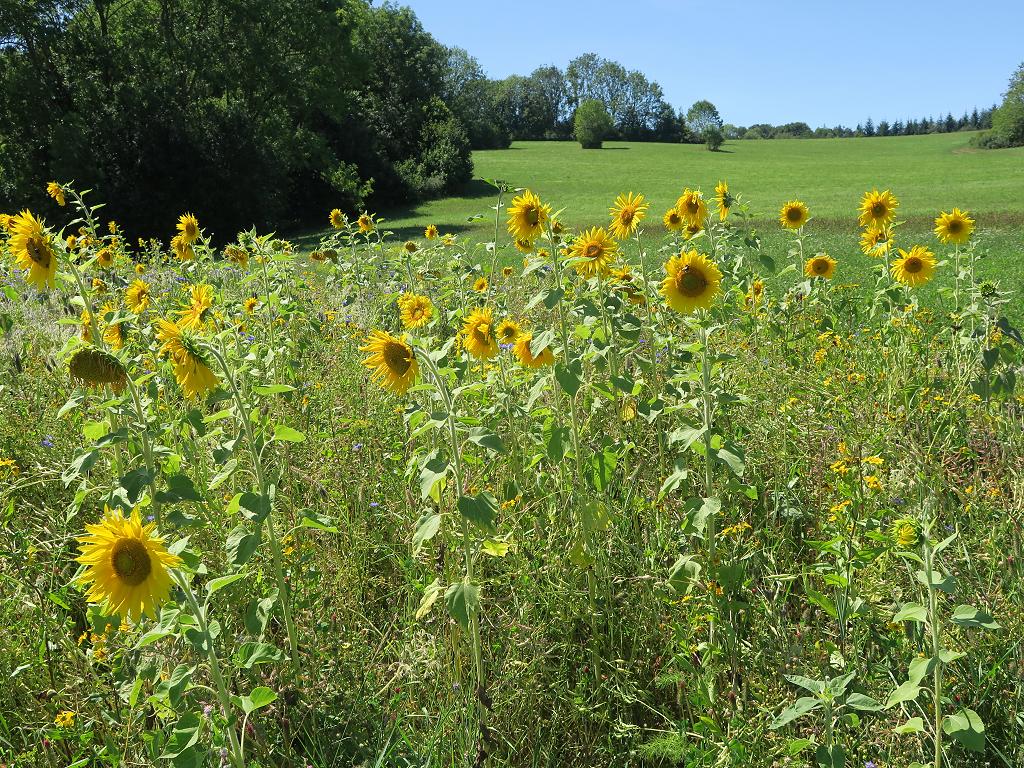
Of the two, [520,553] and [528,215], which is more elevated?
[528,215]

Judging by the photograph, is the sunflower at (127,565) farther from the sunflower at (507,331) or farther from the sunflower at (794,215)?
the sunflower at (794,215)

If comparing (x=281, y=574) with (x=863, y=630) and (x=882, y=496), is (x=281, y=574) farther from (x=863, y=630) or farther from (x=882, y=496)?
(x=882, y=496)

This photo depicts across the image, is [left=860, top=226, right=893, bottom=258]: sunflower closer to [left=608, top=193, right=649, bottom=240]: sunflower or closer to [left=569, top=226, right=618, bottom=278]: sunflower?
[left=608, top=193, right=649, bottom=240]: sunflower

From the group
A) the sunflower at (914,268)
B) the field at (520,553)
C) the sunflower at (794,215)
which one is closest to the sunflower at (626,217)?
the field at (520,553)

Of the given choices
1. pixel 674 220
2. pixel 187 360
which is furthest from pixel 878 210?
pixel 187 360

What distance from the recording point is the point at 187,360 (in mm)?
2131

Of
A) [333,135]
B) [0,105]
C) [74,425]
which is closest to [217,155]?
[0,105]

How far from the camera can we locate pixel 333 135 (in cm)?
3453

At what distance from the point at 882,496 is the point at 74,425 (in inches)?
139

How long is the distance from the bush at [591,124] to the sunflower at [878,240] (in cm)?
6077

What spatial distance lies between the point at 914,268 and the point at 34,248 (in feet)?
14.5

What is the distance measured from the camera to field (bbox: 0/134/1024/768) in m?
1.86

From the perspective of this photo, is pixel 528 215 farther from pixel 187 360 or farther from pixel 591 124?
pixel 591 124

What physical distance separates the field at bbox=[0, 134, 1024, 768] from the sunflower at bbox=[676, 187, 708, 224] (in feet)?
0.12
